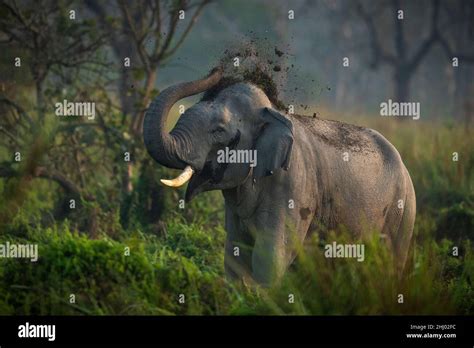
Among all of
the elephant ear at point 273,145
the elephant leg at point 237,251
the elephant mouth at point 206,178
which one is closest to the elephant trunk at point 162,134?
the elephant mouth at point 206,178

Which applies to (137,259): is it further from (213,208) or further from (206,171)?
(213,208)

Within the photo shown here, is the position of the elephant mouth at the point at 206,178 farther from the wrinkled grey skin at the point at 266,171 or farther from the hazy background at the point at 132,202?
the hazy background at the point at 132,202

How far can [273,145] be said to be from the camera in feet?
28.7

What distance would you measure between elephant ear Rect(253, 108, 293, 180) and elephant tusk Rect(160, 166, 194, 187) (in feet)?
2.03

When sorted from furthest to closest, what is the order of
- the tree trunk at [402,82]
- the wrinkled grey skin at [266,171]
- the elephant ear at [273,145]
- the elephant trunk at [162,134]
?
the tree trunk at [402,82], the elephant ear at [273,145], the wrinkled grey skin at [266,171], the elephant trunk at [162,134]

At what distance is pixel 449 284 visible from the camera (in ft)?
30.3

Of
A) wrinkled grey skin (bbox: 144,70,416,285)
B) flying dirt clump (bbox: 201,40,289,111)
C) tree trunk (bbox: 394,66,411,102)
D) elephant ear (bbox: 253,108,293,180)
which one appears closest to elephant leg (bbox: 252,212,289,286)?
wrinkled grey skin (bbox: 144,70,416,285)

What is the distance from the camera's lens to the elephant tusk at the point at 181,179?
27.4 ft

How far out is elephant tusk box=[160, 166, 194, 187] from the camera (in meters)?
8.34

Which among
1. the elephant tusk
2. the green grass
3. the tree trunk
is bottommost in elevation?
the green grass

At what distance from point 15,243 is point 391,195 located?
361 cm

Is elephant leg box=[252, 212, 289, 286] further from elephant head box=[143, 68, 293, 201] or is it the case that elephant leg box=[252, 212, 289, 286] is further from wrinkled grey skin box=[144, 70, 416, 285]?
elephant head box=[143, 68, 293, 201]

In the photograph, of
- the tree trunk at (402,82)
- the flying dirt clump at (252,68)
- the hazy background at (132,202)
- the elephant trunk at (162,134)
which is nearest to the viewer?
the hazy background at (132,202)
